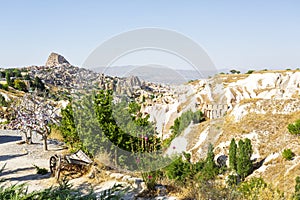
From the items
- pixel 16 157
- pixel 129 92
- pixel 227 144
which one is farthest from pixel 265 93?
pixel 16 157

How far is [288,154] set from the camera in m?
15.1

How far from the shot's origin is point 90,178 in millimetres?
7383

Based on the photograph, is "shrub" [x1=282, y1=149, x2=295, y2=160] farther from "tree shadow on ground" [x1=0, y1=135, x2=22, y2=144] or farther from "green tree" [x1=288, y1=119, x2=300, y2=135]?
"tree shadow on ground" [x1=0, y1=135, x2=22, y2=144]

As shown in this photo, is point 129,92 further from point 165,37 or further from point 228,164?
point 228,164

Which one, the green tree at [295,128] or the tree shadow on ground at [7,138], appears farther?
the green tree at [295,128]

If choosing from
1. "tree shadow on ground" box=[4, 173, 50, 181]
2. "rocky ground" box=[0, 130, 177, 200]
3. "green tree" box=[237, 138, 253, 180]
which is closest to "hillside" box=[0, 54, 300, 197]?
"green tree" box=[237, 138, 253, 180]

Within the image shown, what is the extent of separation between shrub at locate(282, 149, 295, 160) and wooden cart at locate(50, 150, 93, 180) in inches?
434

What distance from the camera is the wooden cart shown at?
764 cm

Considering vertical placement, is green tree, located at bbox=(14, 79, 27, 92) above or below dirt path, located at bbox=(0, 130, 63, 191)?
above

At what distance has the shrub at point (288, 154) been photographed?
49.2 feet

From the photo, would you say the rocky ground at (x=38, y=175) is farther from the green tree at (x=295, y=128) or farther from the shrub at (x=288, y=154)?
the green tree at (x=295, y=128)

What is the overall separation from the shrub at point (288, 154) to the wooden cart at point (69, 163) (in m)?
11.0

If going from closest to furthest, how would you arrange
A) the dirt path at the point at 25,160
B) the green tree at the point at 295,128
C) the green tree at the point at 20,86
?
the dirt path at the point at 25,160, the green tree at the point at 295,128, the green tree at the point at 20,86

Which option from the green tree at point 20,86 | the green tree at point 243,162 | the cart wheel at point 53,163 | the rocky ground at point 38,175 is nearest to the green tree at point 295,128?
the green tree at point 243,162
